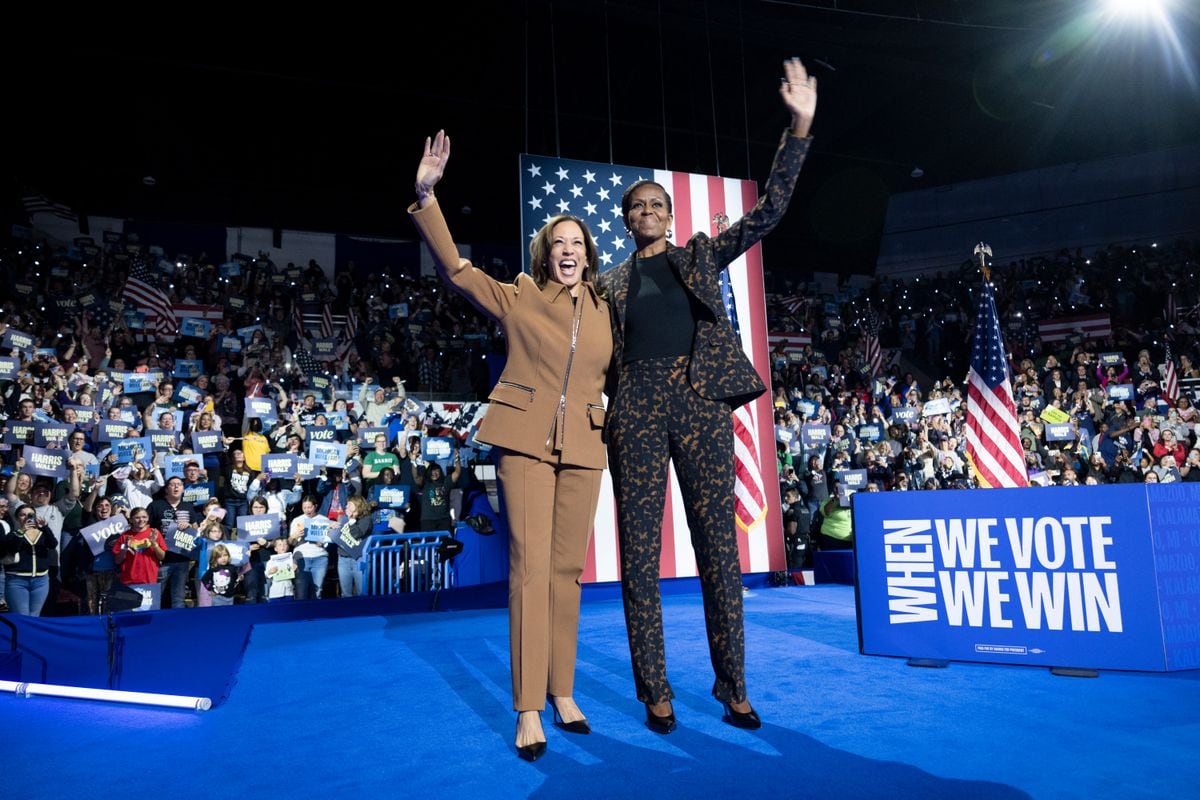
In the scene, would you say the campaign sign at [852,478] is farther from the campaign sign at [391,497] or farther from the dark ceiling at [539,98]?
the campaign sign at [391,497]

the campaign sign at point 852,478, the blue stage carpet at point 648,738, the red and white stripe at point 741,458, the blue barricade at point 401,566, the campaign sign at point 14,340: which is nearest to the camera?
the blue stage carpet at point 648,738

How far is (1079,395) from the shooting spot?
1052cm

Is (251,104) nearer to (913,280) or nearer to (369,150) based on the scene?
(369,150)

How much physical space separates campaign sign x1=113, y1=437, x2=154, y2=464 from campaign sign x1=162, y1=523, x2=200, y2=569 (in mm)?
1001

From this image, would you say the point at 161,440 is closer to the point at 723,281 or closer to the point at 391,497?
the point at 391,497

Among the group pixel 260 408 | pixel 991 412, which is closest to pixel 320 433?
pixel 260 408

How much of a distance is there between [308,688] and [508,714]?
3.00 ft

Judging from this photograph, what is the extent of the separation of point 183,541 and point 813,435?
6.71 metres

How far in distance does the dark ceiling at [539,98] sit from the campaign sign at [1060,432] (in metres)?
4.71

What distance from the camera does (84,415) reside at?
7.15 meters

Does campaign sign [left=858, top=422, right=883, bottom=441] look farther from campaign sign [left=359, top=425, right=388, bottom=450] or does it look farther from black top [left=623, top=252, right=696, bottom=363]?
black top [left=623, top=252, right=696, bottom=363]

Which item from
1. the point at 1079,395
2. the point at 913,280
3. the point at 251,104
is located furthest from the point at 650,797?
the point at 913,280

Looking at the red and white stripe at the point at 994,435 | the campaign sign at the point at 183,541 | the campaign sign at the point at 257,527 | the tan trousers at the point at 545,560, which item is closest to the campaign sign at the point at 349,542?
the campaign sign at the point at 257,527

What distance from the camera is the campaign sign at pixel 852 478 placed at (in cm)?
893
